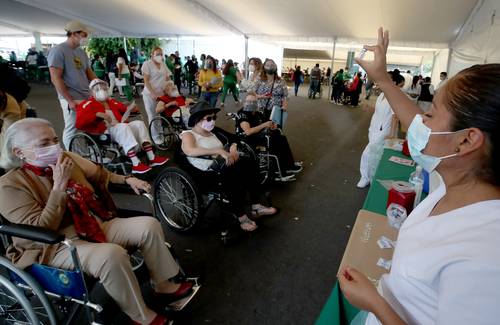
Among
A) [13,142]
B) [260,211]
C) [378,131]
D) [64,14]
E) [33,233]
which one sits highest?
[64,14]

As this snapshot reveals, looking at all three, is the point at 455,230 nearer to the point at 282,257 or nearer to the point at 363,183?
the point at 282,257

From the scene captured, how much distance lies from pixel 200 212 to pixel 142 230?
0.66 meters

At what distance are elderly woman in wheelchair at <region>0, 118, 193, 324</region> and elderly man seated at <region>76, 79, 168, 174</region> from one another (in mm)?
1601

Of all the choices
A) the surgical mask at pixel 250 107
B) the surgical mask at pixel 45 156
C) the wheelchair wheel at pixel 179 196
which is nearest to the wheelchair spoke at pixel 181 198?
the wheelchair wheel at pixel 179 196

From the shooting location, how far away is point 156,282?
1.57m

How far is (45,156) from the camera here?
1.36m

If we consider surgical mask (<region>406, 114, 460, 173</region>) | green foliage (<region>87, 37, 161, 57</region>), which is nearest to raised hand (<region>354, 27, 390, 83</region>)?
surgical mask (<region>406, 114, 460, 173</region>)

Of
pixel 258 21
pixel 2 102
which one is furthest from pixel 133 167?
pixel 258 21

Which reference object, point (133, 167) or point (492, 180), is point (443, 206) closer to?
point (492, 180)

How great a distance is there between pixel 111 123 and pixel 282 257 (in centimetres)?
234

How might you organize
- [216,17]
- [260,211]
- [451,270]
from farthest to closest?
1. [216,17]
2. [260,211]
3. [451,270]

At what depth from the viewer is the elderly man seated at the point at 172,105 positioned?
4.09 meters

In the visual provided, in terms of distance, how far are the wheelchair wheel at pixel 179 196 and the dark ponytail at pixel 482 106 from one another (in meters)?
1.71

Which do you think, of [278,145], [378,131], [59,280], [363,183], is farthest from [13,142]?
[363,183]
